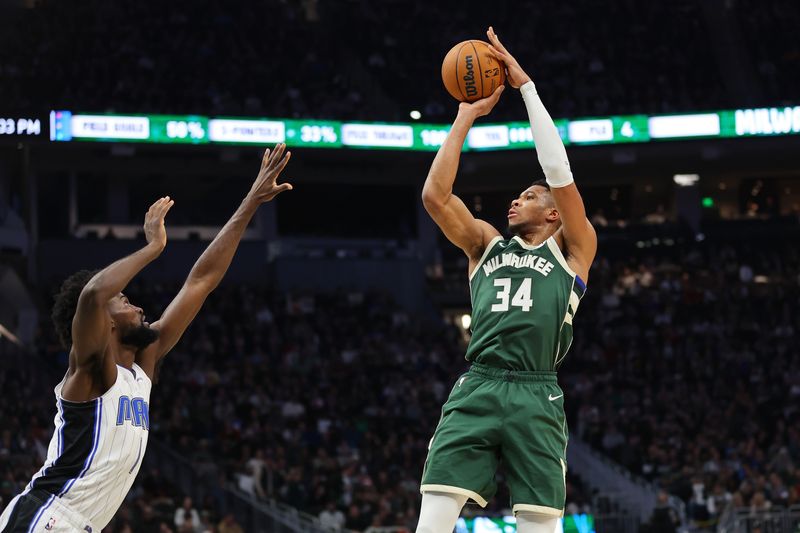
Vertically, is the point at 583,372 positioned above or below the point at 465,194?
below

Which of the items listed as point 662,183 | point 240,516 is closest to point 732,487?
point 240,516

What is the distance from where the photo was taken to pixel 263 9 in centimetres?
3306

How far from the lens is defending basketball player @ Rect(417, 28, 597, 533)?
5.91 m

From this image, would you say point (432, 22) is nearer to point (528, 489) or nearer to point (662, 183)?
point (662, 183)

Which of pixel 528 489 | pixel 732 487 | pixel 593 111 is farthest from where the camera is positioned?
pixel 593 111

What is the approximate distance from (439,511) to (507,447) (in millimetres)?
448

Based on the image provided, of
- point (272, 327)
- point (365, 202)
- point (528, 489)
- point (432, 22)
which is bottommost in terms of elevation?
point (528, 489)

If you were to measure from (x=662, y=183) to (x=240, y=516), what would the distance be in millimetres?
19376

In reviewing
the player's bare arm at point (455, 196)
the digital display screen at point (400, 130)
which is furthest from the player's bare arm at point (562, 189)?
the digital display screen at point (400, 130)

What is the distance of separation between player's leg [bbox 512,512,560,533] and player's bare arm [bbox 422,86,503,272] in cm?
134

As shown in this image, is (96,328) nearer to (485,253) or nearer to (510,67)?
(485,253)

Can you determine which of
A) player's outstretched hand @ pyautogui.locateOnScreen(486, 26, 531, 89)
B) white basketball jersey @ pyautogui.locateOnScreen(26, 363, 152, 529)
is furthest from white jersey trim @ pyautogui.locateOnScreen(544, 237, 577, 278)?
white basketball jersey @ pyautogui.locateOnScreen(26, 363, 152, 529)

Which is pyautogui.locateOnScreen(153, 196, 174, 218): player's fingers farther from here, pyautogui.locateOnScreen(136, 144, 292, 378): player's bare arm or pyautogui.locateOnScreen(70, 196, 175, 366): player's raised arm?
pyautogui.locateOnScreen(70, 196, 175, 366): player's raised arm

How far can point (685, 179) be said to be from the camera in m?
34.5
